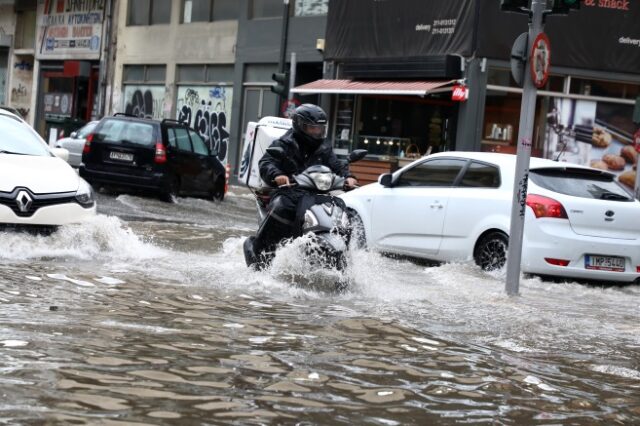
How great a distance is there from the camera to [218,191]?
24125 millimetres

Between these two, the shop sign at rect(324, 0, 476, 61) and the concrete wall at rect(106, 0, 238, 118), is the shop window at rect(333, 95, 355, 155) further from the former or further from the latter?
the concrete wall at rect(106, 0, 238, 118)

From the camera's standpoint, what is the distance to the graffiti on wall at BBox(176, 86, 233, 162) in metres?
34.3

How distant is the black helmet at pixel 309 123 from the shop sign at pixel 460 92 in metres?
14.9

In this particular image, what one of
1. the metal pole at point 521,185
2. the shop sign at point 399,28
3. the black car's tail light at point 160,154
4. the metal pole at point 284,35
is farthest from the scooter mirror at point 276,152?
the metal pole at point 284,35

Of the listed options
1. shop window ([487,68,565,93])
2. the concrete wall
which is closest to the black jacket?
shop window ([487,68,565,93])

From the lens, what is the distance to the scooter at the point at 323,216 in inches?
356

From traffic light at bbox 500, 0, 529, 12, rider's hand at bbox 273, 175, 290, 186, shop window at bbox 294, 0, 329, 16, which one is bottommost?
rider's hand at bbox 273, 175, 290, 186

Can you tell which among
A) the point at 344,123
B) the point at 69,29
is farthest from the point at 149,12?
the point at 344,123

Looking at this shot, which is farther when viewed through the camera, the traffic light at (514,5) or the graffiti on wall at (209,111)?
the graffiti on wall at (209,111)

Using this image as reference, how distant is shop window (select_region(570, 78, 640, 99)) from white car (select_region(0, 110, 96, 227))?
16.5 meters

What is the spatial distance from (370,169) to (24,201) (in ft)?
55.1

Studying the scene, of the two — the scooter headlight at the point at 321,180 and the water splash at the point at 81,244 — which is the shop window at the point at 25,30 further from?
the scooter headlight at the point at 321,180

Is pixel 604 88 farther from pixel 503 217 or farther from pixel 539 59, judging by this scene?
pixel 539 59

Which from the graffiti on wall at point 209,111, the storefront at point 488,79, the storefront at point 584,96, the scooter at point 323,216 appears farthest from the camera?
the graffiti on wall at point 209,111
